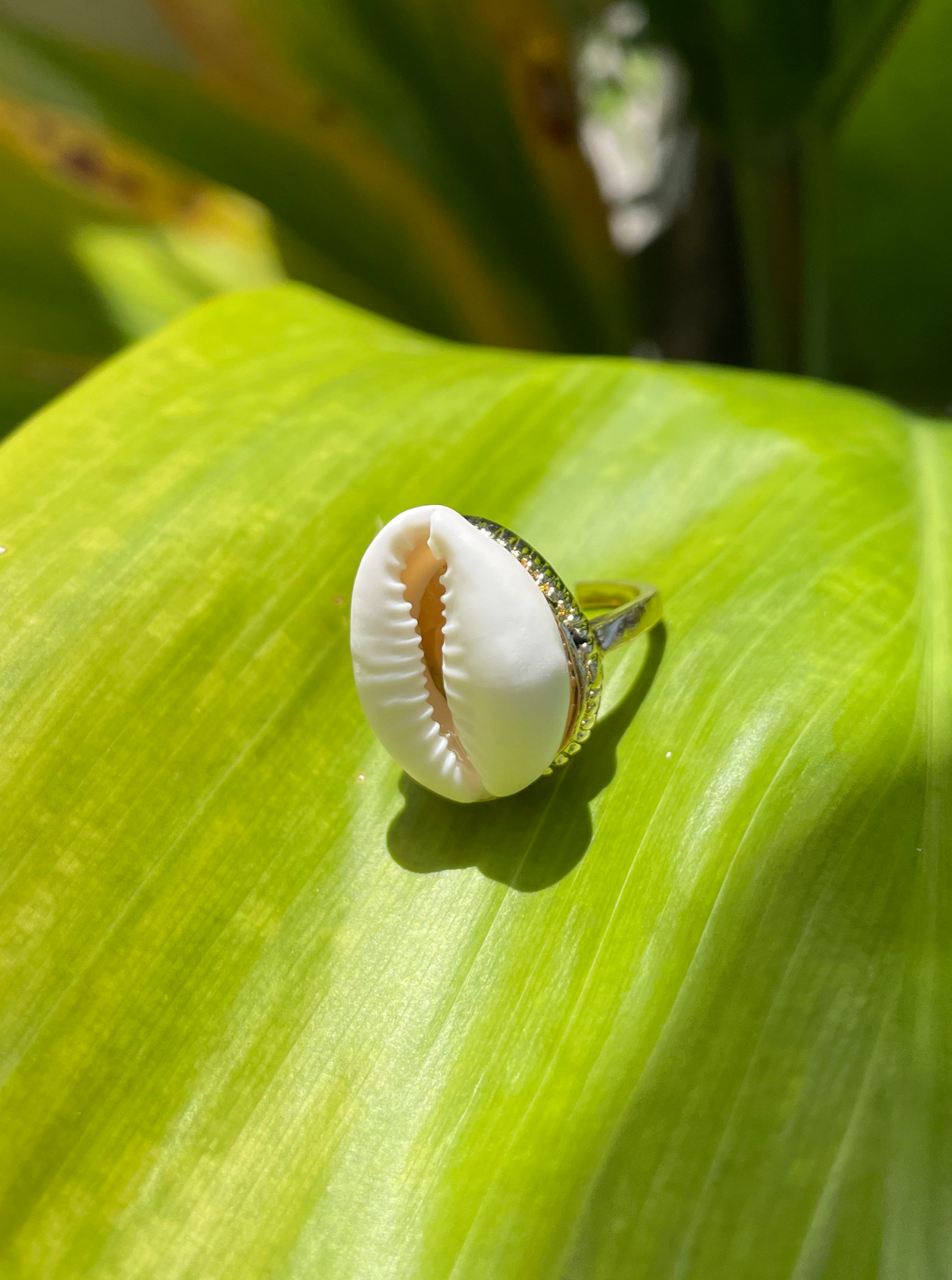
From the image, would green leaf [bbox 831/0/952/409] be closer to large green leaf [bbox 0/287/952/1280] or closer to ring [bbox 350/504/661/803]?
large green leaf [bbox 0/287/952/1280]

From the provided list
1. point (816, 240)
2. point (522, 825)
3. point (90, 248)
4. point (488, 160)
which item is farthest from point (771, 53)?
point (522, 825)

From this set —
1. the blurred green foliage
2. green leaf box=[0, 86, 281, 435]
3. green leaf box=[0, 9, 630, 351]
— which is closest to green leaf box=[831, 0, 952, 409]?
the blurred green foliage

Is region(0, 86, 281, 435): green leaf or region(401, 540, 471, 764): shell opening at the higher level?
region(0, 86, 281, 435): green leaf

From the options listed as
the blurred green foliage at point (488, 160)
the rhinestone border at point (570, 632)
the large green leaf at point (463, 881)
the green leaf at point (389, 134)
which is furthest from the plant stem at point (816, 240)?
the rhinestone border at point (570, 632)

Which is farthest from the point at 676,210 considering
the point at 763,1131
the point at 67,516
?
the point at 763,1131

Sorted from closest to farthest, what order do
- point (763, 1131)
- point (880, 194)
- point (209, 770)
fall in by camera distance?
point (763, 1131) → point (209, 770) → point (880, 194)

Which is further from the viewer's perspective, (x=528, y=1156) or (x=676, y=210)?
(x=676, y=210)

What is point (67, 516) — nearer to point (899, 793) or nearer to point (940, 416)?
point (899, 793)
